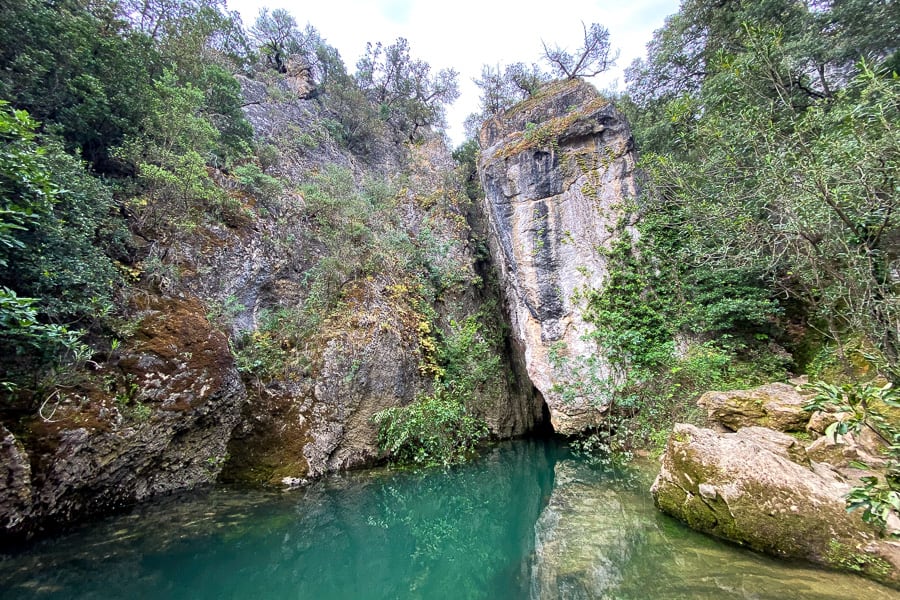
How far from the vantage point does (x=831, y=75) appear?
25.1 ft

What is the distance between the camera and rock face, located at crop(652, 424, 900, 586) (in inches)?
117

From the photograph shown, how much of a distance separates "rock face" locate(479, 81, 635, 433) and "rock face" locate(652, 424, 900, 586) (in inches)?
172

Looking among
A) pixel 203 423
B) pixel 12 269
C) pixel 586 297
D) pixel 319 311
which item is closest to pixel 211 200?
pixel 319 311

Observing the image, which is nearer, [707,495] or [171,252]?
[707,495]

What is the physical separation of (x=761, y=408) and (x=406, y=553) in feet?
17.0

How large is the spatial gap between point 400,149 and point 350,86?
391 centimetres

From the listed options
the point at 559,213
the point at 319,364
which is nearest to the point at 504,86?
the point at 559,213

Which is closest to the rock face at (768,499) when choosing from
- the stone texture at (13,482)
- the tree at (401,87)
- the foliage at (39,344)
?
the foliage at (39,344)

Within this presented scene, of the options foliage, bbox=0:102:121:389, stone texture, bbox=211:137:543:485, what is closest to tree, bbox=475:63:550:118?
stone texture, bbox=211:137:543:485

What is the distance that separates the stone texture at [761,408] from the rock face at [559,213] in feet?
10.8

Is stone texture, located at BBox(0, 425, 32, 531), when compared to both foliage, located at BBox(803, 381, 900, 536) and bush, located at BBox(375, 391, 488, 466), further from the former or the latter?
foliage, located at BBox(803, 381, 900, 536)

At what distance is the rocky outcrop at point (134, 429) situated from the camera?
13.8 ft

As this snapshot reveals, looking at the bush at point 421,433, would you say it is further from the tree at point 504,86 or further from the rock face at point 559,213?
the tree at point 504,86

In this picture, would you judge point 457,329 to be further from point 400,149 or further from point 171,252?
point 400,149
